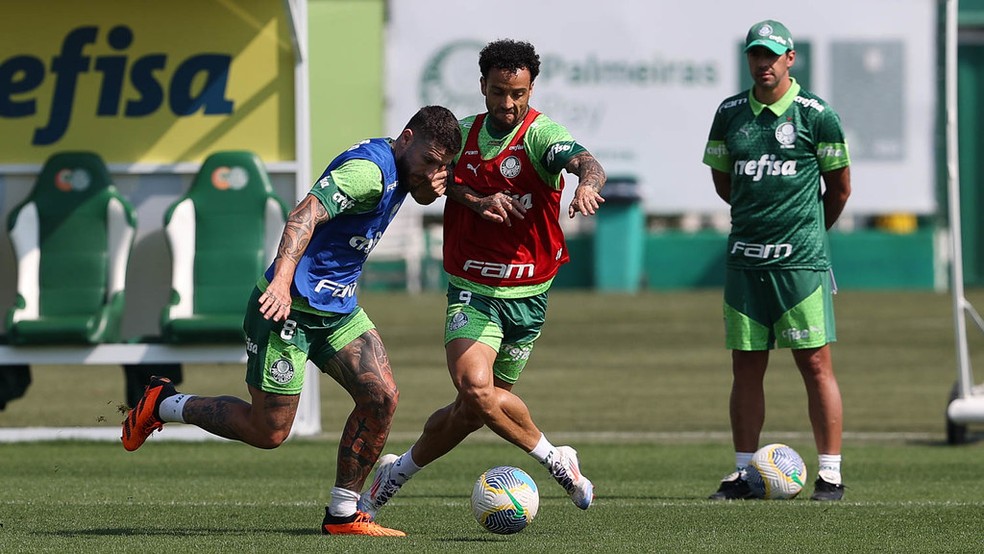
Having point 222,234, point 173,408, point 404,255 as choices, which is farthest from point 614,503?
point 404,255

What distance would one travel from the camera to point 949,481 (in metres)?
9.74

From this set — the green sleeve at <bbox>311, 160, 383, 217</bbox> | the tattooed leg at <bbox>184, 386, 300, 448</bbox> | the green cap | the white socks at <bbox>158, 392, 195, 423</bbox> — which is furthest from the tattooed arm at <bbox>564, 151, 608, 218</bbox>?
the white socks at <bbox>158, 392, 195, 423</bbox>

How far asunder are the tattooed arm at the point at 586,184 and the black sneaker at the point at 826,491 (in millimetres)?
2387

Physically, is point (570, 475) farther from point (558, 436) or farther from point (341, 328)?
point (558, 436)

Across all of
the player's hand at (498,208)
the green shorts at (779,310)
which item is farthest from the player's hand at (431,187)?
the green shorts at (779,310)

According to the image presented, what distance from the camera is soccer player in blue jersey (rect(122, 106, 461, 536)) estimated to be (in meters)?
7.25

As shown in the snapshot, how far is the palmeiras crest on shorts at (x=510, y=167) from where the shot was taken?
7871 millimetres

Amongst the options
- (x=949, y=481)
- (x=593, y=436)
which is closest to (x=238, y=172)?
(x=593, y=436)

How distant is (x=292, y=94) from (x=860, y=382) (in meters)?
6.73

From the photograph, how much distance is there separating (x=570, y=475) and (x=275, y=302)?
5.58ft

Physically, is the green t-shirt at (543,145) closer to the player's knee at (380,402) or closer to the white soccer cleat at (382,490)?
the player's knee at (380,402)

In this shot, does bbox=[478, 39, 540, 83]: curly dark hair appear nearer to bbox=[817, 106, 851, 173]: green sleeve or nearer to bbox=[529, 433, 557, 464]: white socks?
bbox=[529, 433, 557, 464]: white socks

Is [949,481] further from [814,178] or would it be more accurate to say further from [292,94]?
[292,94]

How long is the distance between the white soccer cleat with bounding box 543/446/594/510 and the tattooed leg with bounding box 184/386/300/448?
123cm
